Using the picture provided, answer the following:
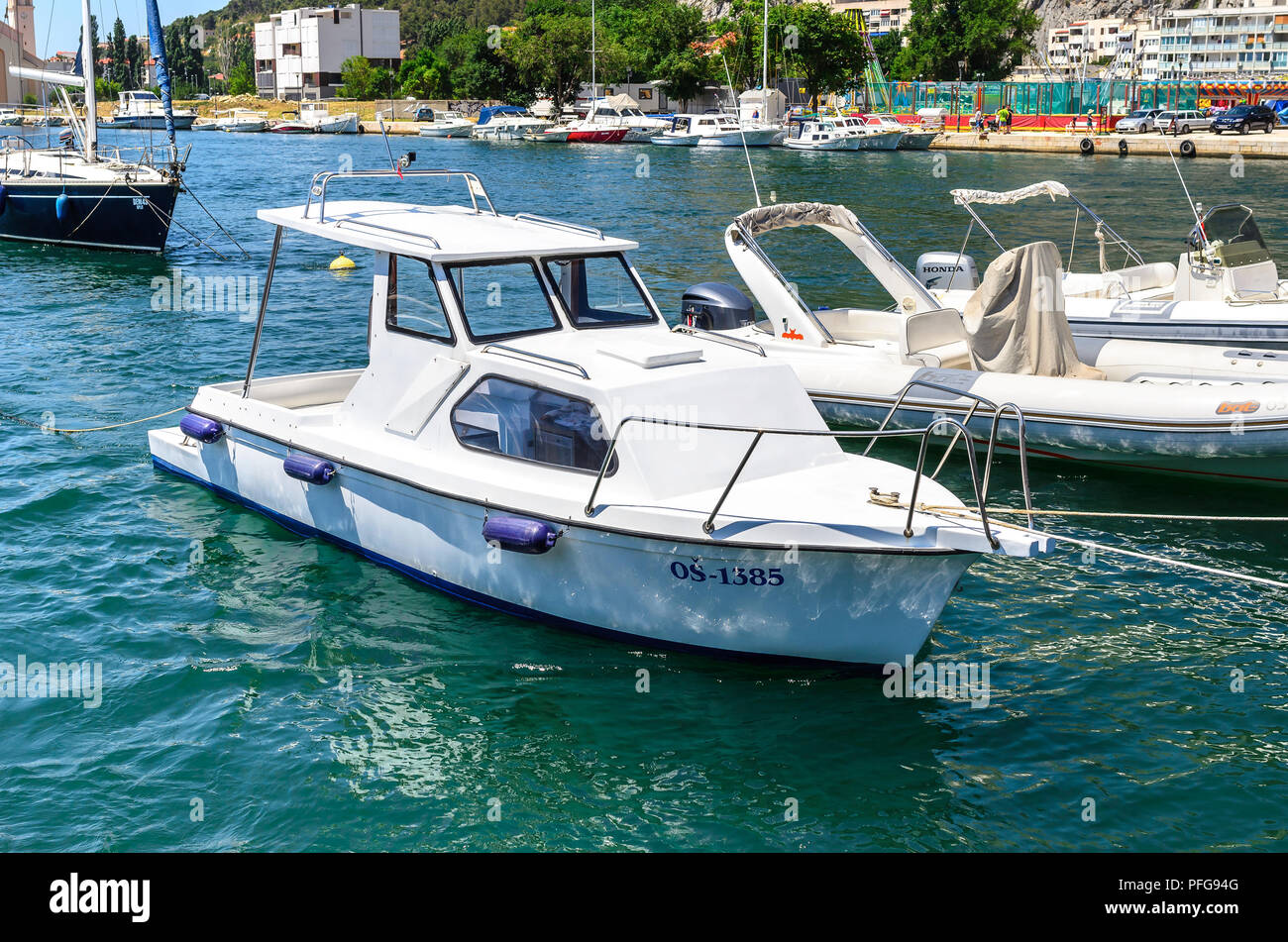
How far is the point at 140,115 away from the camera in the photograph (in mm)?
107562

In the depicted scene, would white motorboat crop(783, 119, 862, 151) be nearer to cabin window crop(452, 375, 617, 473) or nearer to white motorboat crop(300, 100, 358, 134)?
white motorboat crop(300, 100, 358, 134)

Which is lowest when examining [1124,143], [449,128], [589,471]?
[589,471]

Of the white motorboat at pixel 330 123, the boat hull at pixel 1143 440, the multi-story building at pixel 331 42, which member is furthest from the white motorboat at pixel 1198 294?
the multi-story building at pixel 331 42

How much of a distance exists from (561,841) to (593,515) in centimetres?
237

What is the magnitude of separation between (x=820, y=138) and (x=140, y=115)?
65.3 m

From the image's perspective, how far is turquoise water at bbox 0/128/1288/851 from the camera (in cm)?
727

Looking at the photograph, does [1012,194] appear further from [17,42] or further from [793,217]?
[17,42]

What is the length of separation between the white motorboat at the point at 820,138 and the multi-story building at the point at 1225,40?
274 feet

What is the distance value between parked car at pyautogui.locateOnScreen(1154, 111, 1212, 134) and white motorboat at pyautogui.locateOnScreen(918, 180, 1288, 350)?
5792 cm

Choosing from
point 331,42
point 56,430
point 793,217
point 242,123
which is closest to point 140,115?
point 242,123

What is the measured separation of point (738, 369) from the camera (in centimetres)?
928

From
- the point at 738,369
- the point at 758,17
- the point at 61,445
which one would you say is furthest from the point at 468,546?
the point at 758,17

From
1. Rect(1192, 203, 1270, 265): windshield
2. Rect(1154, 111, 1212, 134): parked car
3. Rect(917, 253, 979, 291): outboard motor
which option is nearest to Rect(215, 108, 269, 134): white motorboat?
Rect(1154, 111, 1212, 134): parked car

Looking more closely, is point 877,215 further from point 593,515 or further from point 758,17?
point 758,17
